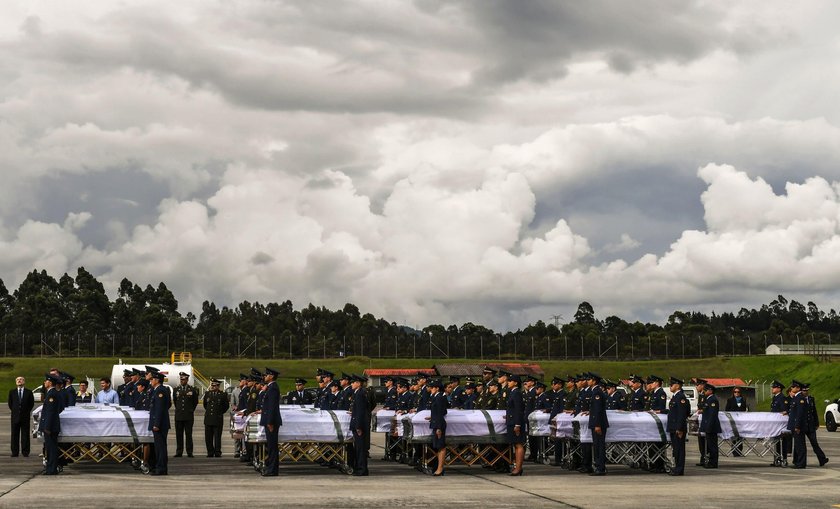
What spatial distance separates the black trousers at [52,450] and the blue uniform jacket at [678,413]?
12478 millimetres

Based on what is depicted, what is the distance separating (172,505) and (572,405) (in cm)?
1110

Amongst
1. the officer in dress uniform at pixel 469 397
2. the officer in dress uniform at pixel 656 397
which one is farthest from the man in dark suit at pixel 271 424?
the officer in dress uniform at pixel 656 397

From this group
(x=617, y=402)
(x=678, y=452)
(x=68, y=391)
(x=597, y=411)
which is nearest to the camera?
(x=597, y=411)

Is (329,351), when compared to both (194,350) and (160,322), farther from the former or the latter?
(160,322)

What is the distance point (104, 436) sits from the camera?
2106 cm

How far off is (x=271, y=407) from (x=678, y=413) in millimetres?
8503

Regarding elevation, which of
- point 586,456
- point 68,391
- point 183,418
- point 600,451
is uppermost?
point 68,391

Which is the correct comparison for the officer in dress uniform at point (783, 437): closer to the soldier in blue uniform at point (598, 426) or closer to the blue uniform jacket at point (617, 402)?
the blue uniform jacket at point (617, 402)

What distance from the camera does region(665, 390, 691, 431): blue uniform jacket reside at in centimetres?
2183

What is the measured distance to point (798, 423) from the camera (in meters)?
24.0

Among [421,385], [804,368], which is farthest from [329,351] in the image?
[421,385]

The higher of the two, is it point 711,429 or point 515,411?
point 515,411

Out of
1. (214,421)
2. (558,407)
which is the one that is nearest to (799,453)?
(558,407)

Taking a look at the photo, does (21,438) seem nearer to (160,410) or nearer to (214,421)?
(214,421)
